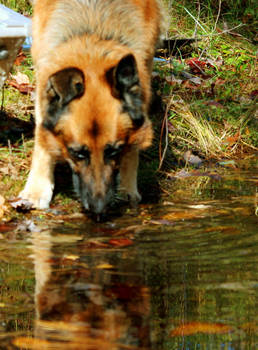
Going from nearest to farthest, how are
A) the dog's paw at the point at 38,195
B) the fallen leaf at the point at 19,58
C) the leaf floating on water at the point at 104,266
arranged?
the leaf floating on water at the point at 104,266 → the dog's paw at the point at 38,195 → the fallen leaf at the point at 19,58

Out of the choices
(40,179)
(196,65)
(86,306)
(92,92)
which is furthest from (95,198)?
(196,65)

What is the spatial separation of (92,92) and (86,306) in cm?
169

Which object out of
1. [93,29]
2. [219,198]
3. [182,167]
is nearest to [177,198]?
[219,198]

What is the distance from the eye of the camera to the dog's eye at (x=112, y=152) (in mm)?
3897

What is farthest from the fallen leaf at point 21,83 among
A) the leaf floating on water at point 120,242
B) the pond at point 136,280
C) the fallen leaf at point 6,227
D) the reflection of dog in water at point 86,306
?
the reflection of dog in water at point 86,306

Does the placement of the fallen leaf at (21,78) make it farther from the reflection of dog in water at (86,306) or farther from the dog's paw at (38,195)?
the reflection of dog in water at (86,306)

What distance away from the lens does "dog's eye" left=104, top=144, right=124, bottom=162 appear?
3897mm

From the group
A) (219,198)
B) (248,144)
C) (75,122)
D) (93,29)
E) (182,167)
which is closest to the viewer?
(75,122)

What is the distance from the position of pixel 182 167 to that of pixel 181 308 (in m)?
3.43

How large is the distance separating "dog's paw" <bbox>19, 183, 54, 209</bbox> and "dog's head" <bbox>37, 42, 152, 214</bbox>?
495 mm

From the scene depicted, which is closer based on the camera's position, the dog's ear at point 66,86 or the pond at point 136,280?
the pond at point 136,280

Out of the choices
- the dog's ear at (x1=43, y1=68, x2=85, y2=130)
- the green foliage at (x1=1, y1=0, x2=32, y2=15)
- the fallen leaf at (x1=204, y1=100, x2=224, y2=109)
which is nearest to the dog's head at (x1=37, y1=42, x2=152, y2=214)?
the dog's ear at (x1=43, y1=68, x2=85, y2=130)

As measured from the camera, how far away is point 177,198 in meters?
4.88

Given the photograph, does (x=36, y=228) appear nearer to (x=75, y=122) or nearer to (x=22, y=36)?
(x=75, y=122)
